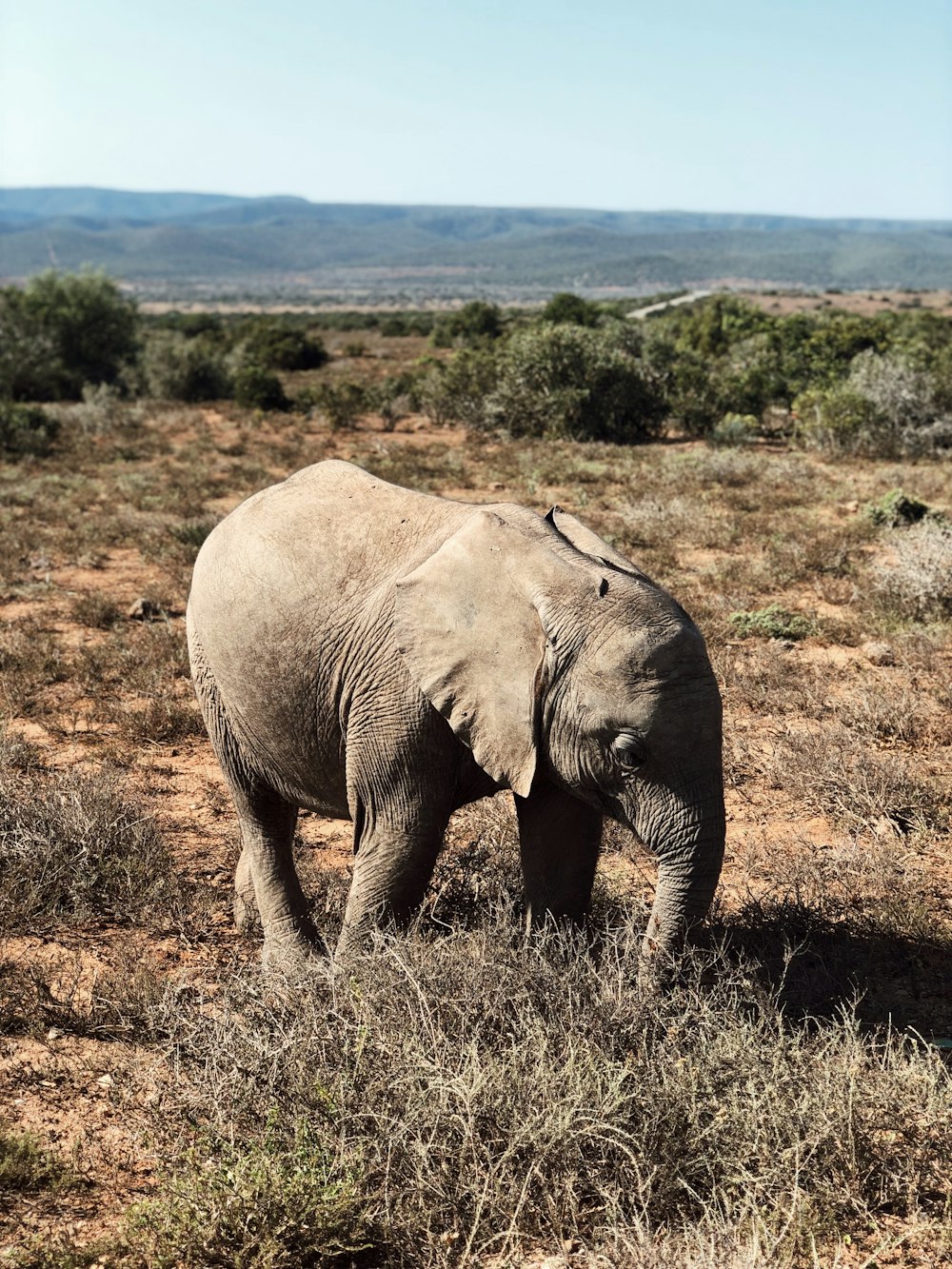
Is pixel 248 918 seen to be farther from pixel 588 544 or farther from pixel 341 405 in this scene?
pixel 341 405

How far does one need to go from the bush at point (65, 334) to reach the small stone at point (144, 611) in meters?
18.5

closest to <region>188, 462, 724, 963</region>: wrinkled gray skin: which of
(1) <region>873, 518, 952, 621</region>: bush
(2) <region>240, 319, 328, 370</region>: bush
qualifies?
(1) <region>873, 518, 952, 621</region>: bush

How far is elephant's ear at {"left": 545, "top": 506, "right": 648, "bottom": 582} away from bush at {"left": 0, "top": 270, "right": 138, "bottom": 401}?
82.9ft

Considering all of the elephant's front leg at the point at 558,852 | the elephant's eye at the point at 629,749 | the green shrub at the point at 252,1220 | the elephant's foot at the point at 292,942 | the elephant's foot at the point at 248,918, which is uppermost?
the elephant's eye at the point at 629,749

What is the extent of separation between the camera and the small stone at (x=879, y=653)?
8.23m

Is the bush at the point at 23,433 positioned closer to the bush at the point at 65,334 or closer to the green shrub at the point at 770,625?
the bush at the point at 65,334

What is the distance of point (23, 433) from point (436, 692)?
17.4 m

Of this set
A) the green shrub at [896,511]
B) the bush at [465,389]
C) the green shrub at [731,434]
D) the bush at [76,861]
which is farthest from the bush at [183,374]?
the bush at [76,861]

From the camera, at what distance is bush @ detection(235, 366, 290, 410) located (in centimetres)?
2439

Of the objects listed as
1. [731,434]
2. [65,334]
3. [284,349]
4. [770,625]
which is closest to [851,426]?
[731,434]

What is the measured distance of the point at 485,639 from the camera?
3.30 meters

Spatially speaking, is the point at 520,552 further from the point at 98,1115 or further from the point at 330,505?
the point at 98,1115

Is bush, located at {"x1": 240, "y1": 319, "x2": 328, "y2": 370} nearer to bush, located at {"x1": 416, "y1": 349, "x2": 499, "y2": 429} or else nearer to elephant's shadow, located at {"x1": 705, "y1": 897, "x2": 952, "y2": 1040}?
bush, located at {"x1": 416, "y1": 349, "x2": 499, "y2": 429}

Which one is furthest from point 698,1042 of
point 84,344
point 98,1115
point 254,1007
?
point 84,344
